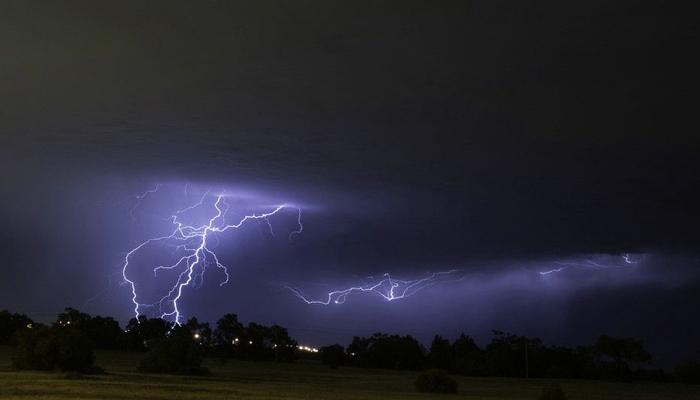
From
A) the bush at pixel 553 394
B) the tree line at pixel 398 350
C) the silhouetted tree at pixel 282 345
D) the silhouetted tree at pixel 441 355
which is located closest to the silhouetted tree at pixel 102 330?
the tree line at pixel 398 350

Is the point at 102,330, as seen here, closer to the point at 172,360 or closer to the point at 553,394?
the point at 172,360

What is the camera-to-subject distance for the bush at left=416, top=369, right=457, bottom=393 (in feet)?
147

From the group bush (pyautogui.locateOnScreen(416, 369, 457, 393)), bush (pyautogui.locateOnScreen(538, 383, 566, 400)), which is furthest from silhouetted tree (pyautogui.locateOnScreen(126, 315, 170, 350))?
bush (pyautogui.locateOnScreen(538, 383, 566, 400))

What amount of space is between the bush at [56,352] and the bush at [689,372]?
211 feet

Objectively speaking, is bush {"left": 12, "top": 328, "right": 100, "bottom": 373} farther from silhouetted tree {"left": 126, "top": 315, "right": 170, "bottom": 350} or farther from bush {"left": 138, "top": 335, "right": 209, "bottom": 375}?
silhouetted tree {"left": 126, "top": 315, "right": 170, "bottom": 350}

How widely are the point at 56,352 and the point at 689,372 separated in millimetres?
66721

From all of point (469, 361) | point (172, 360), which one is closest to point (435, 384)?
point (172, 360)

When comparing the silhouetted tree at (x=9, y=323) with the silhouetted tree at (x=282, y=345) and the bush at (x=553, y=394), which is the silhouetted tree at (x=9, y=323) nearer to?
the silhouetted tree at (x=282, y=345)

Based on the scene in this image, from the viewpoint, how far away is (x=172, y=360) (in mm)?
51781

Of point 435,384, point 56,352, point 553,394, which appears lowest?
point 553,394

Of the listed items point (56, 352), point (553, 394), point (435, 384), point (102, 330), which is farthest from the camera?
point (102, 330)

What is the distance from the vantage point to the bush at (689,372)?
280 ft

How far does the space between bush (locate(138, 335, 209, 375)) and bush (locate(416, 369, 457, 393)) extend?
48.9ft

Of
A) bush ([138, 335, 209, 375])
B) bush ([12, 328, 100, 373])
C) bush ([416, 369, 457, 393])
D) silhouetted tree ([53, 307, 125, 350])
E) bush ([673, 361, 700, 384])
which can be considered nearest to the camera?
bush ([416, 369, 457, 393])
